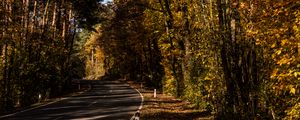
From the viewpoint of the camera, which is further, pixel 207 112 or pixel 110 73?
pixel 110 73

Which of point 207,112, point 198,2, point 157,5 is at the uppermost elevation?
point 157,5

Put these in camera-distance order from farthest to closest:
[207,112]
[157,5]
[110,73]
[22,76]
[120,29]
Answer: [110,73] < [120,29] < [157,5] < [22,76] < [207,112]

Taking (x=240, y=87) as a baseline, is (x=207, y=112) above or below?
below

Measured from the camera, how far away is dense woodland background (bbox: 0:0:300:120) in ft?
29.8

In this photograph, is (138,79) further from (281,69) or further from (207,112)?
(281,69)

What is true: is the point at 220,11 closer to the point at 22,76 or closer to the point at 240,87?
the point at 240,87

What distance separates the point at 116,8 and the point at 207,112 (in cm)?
3250

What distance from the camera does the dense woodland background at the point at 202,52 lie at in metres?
9.09

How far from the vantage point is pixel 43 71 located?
1508 inches

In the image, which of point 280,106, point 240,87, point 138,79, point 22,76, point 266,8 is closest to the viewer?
point 266,8

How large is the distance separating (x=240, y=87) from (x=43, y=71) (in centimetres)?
2718

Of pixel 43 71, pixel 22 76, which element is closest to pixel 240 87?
pixel 22 76

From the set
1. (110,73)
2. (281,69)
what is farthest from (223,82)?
(110,73)

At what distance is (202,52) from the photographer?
17.5 metres
